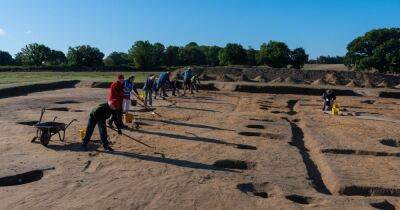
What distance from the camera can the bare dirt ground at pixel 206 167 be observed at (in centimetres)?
815

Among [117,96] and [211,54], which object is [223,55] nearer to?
[211,54]

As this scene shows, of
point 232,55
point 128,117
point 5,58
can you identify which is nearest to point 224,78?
point 232,55

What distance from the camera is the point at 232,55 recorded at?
6906cm

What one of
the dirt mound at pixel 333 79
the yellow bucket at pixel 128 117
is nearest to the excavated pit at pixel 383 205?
the yellow bucket at pixel 128 117

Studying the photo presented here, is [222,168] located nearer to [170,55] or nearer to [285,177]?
[285,177]

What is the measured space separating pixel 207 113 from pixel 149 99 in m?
2.90

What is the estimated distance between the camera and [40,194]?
8.07m

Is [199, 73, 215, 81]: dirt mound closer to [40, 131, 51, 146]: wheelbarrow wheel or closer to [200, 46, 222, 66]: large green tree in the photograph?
[40, 131, 51, 146]: wheelbarrow wheel

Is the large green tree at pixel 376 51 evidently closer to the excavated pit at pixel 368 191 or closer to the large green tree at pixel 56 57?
the large green tree at pixel 56 57

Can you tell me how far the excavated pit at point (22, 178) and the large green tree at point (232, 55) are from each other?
60.4 metres

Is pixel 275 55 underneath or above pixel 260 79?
above

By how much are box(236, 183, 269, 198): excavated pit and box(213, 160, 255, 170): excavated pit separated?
160 cm

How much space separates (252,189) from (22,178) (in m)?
4.14

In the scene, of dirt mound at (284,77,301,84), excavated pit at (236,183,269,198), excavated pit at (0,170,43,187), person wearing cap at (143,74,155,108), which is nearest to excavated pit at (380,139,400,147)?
excavated pit at (236,183,269,198)
